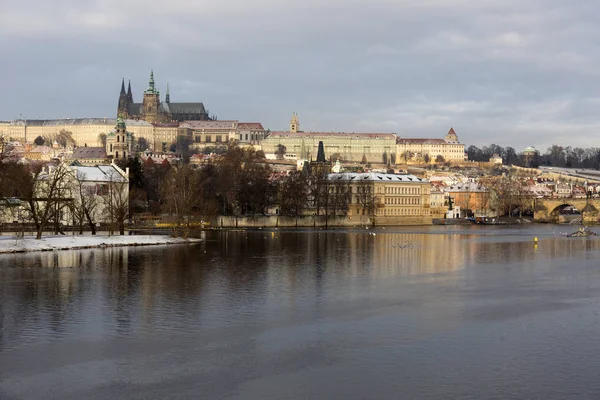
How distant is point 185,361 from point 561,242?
44.8 metres

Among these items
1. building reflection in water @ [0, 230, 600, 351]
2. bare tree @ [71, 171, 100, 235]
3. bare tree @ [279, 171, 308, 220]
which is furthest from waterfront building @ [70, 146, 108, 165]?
building reflection in water @ [0, 230, 600, 351]

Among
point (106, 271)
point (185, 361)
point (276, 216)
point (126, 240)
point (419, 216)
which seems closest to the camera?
point (185, 361)

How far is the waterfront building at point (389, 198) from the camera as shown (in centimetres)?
9250

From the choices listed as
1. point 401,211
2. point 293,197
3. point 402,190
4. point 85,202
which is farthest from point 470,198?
point 85,202

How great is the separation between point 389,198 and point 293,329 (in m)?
76.3

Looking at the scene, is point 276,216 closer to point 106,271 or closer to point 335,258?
point 335,258

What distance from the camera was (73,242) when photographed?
46.2 meters

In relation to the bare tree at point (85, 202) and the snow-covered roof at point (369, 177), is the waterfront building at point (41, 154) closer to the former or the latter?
the snow-covered roof at point (369, 177)

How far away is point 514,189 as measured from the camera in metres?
122

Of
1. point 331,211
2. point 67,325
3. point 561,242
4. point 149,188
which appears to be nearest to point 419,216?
point 331,211

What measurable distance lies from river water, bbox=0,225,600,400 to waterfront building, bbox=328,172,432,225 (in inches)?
2037

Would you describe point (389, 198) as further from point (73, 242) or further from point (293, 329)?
point (293, 329)

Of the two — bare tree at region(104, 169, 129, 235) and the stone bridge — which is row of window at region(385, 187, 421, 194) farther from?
bare tree at region(104, 169, 129, 235)

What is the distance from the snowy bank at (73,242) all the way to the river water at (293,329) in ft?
9.07
